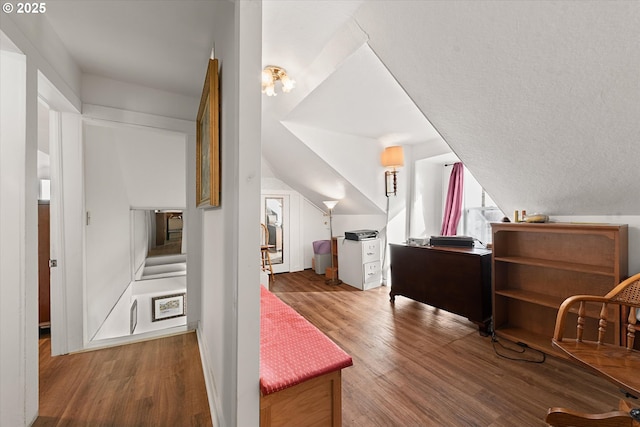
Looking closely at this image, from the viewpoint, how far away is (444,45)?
141 centimetres

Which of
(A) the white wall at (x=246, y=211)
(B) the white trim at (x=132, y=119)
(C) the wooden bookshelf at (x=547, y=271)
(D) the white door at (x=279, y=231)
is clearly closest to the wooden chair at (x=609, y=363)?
(C) the wooden bookshelf at (x=547, y=271)

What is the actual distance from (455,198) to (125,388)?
12.9 feet

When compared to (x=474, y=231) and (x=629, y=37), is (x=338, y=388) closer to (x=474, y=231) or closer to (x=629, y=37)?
(x=629, y=37)

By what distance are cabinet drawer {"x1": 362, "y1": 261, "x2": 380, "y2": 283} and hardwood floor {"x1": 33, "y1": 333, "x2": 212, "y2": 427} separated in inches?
95.5

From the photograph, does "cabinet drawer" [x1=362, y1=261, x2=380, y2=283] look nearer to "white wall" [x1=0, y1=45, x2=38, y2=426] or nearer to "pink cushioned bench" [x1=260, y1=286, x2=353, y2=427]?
"pink cushioned bench" [x1=260, y1=286, x2=353, y2=427]

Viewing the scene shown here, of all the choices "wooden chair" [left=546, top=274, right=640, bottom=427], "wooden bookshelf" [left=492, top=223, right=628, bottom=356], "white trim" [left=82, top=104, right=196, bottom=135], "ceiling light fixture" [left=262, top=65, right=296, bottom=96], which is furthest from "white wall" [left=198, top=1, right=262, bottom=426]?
"wooden bookshelf" [left=492, top=223, right=628, bottom=356]

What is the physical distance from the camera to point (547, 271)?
7.30ft

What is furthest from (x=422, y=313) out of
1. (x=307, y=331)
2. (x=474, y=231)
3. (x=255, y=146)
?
(x=255, y=146)

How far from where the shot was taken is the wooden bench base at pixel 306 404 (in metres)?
0.92

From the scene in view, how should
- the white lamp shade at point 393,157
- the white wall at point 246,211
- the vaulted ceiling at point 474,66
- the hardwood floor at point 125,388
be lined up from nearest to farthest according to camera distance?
1. the white wall at point 246,211
2. the vaulted ceiling at point 474,66
3. the hardwood floor at point 125,388
4. the white lamp shade at point 393,157

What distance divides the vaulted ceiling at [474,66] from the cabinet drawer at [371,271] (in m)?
1.94

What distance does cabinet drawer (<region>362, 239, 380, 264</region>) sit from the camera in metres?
3.74

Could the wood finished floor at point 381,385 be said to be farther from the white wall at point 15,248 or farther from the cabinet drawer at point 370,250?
the cabinet drawer at point 370,250

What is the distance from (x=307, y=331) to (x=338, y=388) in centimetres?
30
